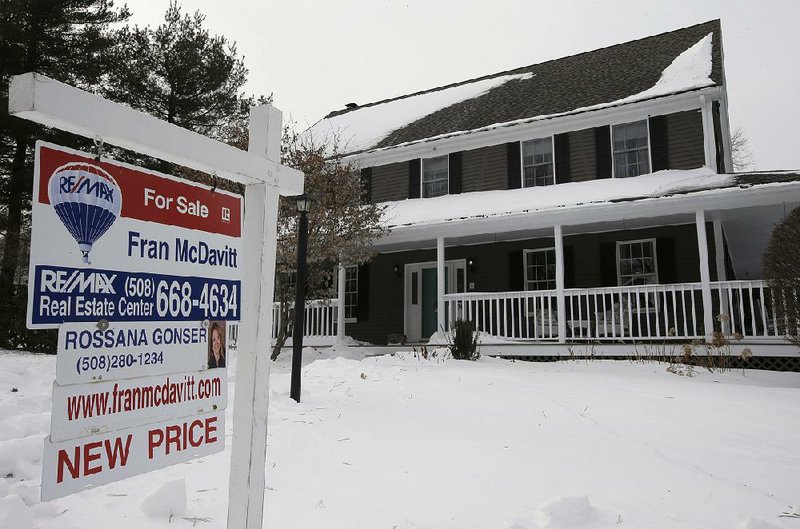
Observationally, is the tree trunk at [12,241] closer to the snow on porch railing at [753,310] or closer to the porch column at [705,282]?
the porch column at [705,282]

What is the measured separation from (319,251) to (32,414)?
735cm

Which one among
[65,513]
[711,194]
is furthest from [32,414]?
[711,194]

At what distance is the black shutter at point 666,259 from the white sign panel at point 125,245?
12584 millimetres

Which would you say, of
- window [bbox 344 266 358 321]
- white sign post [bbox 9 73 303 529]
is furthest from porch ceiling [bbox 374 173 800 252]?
white sign post [bbox 9 73 303 529]

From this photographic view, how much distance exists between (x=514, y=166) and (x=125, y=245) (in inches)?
537

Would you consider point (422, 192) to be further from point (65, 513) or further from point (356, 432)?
point (65, 513)

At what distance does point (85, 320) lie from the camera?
1.69 m

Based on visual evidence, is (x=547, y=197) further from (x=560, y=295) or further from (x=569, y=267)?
(x=560, y=295)

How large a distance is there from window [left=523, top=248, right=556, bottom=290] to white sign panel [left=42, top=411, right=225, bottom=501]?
42.8ft

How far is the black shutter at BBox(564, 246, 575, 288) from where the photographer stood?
13984mm

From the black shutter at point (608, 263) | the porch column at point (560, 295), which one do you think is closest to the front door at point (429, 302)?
the black shutter at point (608, 263)

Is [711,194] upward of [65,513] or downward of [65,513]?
upward

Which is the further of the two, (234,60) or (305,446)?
(234,60)

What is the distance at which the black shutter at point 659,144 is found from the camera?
12.8 m
